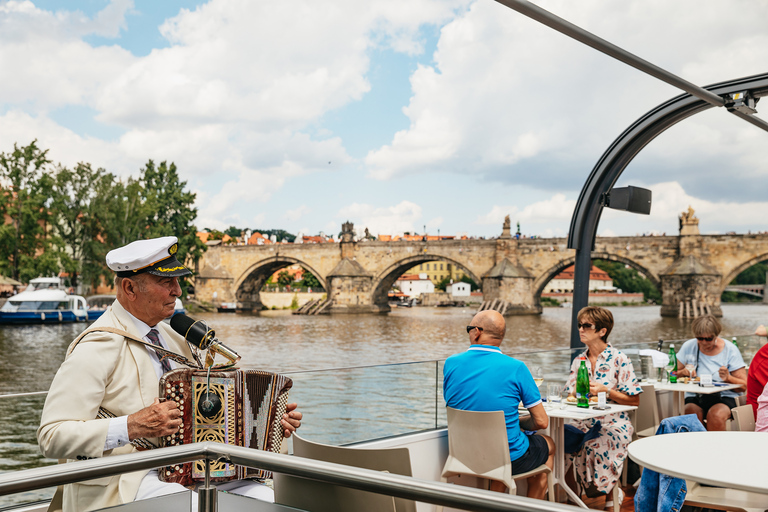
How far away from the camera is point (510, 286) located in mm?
32094

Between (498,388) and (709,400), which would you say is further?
(709,400)

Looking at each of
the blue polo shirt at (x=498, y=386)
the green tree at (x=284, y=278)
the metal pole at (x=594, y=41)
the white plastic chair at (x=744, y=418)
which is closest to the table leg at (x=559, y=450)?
the blue polo shirt at (x=498, y=386)

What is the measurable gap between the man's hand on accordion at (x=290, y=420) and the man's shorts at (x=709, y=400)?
10.9 ft

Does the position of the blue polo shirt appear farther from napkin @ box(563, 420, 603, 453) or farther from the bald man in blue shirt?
napkin @ box(563, 420, 603, 453)

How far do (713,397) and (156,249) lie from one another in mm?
3711

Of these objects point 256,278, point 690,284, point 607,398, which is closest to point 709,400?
point 607,398

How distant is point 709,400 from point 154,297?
3665mm

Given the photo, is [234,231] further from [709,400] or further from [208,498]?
[208,498]

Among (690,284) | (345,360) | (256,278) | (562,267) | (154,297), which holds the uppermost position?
(562,267)

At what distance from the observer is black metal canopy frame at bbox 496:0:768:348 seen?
270cm

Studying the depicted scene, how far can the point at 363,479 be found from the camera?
1044 millimetres

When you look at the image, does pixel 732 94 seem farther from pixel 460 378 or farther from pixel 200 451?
pixel 200 451

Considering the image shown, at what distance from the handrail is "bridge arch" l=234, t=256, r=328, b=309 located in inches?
1408

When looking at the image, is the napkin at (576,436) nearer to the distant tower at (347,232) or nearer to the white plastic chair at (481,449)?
the white plastic chair at (481,449)
